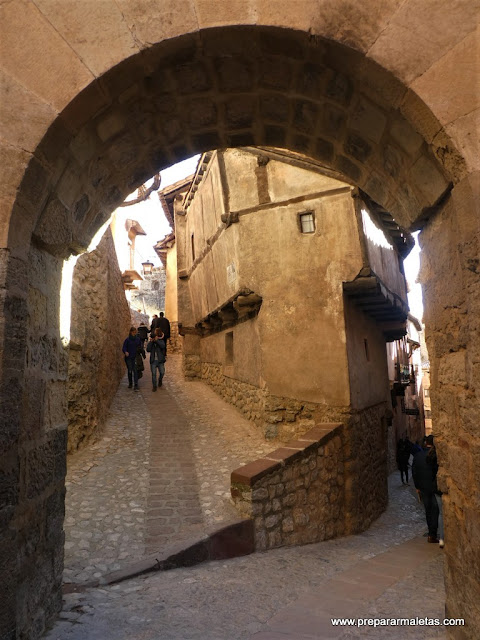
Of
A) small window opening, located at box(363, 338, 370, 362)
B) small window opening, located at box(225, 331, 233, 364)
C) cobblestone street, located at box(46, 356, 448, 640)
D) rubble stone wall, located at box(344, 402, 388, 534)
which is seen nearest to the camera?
cobblestone street, located at box(46, 356, 448, 640)

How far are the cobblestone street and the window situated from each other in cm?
414

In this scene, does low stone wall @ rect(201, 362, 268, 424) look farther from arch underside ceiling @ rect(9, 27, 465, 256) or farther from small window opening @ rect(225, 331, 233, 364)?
arch underside ceiling @ rect(9, 27, 465, 256)

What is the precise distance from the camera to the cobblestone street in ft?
8.38

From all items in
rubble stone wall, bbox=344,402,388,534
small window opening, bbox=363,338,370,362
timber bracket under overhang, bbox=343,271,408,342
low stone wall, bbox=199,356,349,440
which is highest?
timber bracket under overhang, bbox=343,271,408,342

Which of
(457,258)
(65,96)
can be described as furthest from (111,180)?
(457,258)

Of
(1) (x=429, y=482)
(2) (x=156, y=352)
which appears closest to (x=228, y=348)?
(2) (x=156, y=352)

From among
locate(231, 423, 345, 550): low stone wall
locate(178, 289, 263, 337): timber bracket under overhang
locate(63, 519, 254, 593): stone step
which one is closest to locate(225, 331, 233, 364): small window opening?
locate(178, 289, 263, 337): timber bracket under overhang

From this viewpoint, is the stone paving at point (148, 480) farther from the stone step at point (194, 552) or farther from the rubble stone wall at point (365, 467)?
the rubble stone wall at point (365, 467)

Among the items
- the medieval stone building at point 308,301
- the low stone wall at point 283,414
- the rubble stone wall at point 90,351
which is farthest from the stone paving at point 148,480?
the medieval stone building at point 308,301

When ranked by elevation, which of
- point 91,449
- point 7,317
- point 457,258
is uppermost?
point 457,258

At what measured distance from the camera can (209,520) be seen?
489cm

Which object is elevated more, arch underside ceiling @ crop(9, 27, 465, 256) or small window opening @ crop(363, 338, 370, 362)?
arch underside ceiling @ crop(9, 27, 465, 256)

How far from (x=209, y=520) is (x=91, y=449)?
2.95m

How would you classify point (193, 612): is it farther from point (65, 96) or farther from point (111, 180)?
point (65, 96)
